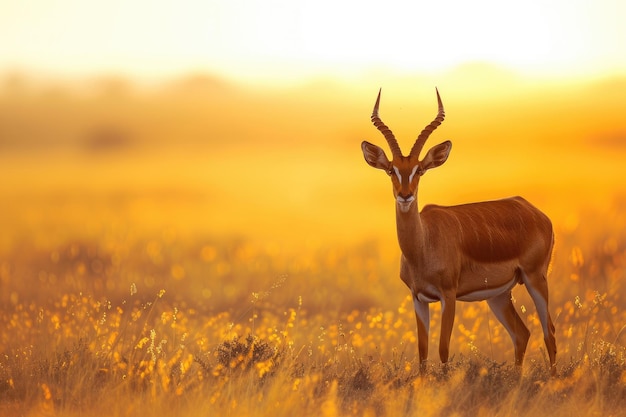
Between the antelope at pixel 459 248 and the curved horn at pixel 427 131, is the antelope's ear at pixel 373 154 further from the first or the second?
the curved horn at pixel 427 131

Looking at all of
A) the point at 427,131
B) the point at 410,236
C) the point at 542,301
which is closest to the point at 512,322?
the point at 542,301

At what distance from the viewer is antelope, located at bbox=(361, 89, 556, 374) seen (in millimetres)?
12656

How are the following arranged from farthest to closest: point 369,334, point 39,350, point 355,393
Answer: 1. point 369,334
2. point 39,350
3. point 355,393

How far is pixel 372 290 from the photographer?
21.5 meters

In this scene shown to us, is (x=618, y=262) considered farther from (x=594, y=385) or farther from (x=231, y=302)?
(x=594, y=385)

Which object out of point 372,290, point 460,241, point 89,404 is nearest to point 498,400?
point 460,241

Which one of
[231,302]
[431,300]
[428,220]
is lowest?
[231,302]

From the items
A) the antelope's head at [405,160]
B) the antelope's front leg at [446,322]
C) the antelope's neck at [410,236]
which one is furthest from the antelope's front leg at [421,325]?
the antelope's head at [405,160]

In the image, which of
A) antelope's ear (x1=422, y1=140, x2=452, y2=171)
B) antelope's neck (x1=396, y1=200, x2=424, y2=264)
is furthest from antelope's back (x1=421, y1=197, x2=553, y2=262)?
antelope's ear (x1=422, y1=140, x2=452, y2=171)

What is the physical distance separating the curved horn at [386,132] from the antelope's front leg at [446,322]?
1.75 metres

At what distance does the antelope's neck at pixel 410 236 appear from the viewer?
1278 cm

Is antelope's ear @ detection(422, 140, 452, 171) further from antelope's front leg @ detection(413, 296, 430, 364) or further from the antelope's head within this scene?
antelope's front leg @ detection(413, 296, 430, 364)

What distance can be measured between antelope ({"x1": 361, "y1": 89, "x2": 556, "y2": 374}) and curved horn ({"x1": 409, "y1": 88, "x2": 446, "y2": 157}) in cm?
1

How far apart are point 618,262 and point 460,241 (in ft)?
29.4
